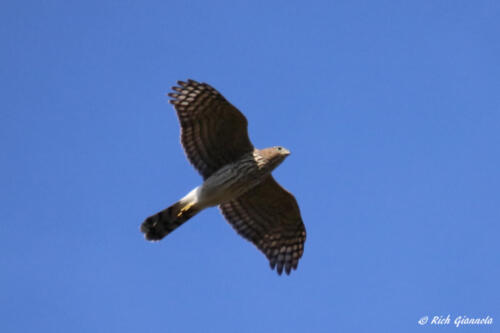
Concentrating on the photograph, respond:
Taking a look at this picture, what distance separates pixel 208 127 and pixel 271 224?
2059 millimetres

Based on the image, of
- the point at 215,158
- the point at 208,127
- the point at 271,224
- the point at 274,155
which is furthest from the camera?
the point at 271,224

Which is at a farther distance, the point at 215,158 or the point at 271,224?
the point at 271,224

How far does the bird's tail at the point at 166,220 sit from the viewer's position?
1284 cm

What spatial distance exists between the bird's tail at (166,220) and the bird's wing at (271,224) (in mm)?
1006

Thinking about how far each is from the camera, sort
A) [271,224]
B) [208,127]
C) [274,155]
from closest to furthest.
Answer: [274,155]
[208,127]
[271,224]

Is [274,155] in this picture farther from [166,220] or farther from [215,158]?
[166,220]

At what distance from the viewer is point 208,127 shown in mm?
12891

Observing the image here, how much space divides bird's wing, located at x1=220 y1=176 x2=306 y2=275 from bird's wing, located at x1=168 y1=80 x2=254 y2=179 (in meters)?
0.86

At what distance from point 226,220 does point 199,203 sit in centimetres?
100

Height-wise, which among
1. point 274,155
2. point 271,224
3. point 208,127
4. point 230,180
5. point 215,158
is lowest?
point 271,224

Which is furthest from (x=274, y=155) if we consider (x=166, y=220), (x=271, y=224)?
(x=166, y=220)

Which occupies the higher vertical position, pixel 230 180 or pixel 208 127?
Answer: pixel 208 127

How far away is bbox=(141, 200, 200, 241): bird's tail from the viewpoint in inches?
505

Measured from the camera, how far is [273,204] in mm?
13641
